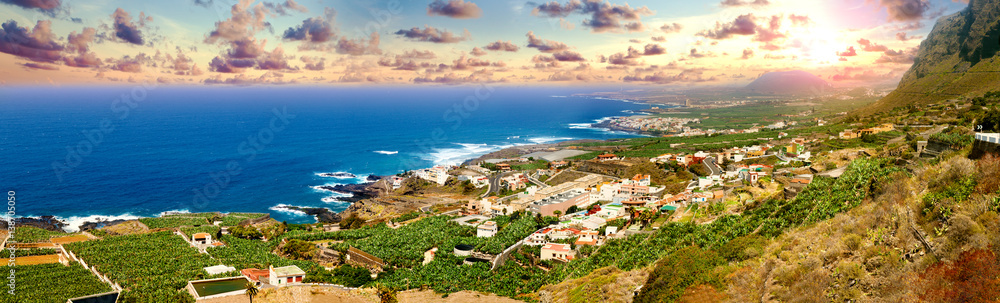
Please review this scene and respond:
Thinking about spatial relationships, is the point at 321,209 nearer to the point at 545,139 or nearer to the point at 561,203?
the point at 561,203

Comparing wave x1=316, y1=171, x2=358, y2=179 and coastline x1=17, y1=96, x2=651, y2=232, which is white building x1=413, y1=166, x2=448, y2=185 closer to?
coastline x1=17, y1=96, x2=651, y2=232

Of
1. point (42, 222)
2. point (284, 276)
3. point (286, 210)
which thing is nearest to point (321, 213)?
point (286, 210)

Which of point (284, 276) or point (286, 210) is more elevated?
point (284, 276)

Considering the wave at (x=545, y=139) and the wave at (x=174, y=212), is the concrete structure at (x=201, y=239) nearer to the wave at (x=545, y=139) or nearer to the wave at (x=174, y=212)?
the wave at (x=174, y=212)

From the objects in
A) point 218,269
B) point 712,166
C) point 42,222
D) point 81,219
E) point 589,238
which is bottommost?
point 81,219

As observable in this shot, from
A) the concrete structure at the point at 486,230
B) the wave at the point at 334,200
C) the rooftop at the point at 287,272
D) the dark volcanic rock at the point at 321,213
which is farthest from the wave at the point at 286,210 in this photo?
the rooftop at the point at 287,272

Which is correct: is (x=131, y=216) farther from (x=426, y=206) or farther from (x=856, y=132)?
(x=856, y=132)

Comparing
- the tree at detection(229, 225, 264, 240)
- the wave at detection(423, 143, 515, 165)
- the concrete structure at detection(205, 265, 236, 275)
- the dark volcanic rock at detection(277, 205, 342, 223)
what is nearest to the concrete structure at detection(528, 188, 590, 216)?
the dark volcanic rock at detection(277, 205, 342, 223)
